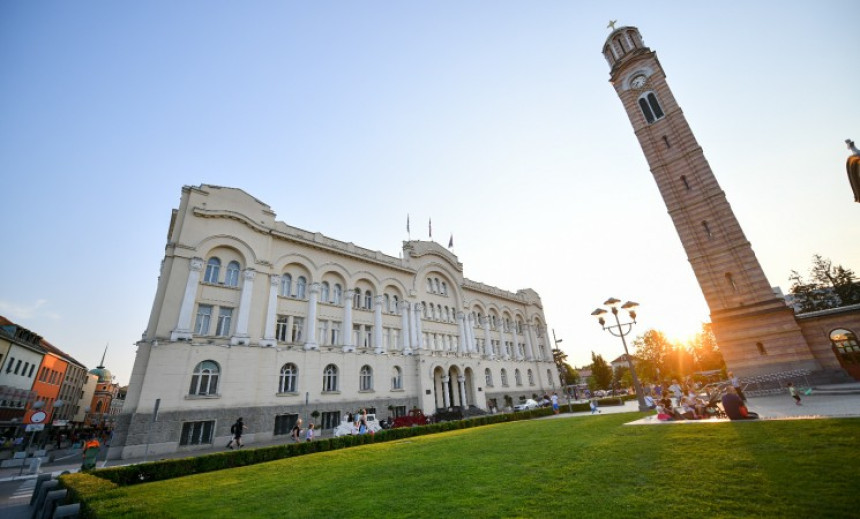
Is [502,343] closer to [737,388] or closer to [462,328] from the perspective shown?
[462,328]

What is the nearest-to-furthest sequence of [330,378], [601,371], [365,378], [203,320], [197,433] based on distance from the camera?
[197,433], [203,320], [330,378], [365,378], [601,371]

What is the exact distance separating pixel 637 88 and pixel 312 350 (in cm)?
3985

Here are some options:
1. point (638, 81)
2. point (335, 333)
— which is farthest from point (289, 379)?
point (638, 81)

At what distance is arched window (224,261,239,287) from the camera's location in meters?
26.2

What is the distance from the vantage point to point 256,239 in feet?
91.4

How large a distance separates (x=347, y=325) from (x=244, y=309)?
8546 mm

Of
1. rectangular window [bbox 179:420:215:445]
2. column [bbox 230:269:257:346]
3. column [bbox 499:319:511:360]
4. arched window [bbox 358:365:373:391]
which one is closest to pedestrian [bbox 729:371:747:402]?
arched window [bbox 358:365:373:391]

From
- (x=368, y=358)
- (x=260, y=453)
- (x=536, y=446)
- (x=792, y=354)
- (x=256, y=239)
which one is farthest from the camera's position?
(x=368, y=358)

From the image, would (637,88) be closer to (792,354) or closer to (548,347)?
(792,354)

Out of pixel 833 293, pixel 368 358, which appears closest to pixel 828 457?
pixel 368 358

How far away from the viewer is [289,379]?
87.8ft

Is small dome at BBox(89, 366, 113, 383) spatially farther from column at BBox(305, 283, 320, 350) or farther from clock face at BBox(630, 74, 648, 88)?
clock face at BBox(630, 74, 648, 88)

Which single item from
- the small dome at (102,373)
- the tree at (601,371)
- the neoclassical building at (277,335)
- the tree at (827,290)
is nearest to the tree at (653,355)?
the tree at (601,371)

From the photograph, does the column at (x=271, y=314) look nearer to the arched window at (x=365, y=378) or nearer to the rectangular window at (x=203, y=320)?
the rectangular window at (x=203, y=320)
